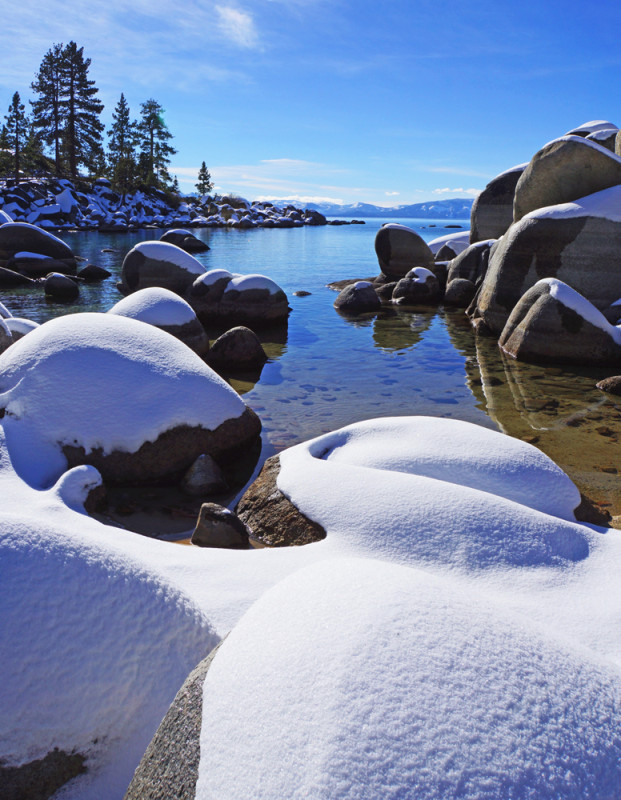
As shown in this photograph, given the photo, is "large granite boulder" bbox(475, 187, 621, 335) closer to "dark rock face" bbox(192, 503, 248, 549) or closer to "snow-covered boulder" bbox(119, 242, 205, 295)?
"snow-covered boulder" bbox(119, 242, 205, 295)

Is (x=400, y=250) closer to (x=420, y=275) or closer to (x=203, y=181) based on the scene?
(x=420, y=275)

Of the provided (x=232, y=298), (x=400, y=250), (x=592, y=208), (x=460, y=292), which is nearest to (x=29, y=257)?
(x=232, y=298)

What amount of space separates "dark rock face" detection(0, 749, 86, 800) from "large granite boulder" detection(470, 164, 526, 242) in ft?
54.9

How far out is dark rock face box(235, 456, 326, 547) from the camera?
10.9ft

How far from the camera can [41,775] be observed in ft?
5.40

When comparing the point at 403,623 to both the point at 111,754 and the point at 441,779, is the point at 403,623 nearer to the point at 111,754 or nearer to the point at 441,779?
the point at 441,779

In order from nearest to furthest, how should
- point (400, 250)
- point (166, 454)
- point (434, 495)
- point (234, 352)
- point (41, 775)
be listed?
point (41, 775)
point (434, 495)
point (166, 454)
point (234, 352)
point (400, 250)

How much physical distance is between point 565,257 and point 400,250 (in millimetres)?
8553

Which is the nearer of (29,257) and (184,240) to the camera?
(29,257)

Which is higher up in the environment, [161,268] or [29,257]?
[161,268]

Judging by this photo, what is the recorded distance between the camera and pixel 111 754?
1758 millimetres

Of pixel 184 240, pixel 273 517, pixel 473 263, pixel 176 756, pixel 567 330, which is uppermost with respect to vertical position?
pixel 184 240

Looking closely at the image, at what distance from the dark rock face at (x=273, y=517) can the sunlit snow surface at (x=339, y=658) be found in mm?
287

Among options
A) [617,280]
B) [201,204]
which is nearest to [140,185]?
[201,204]
